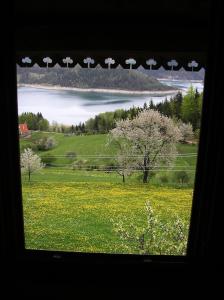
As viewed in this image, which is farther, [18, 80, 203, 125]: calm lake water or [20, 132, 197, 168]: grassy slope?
[20, 132, 197, 168]: grassy slope

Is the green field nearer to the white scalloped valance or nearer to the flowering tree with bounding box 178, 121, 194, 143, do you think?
the flowering tree with bounding box 178, 121, 194, 143

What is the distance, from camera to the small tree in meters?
6.73

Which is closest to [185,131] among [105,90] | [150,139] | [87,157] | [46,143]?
[150,139]

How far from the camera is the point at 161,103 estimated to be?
6.41 m

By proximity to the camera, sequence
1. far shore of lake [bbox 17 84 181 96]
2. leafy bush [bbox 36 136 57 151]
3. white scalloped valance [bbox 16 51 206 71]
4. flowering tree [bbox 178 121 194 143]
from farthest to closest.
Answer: leafy bush [bbox 36 136 57 151] < flowering tree [bbox 178 121 194 143] < far shore of lake [bbox 17 84 181 96] < white scalloped valance [bbox 16 51 206 71]

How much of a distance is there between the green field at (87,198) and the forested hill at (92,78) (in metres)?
1.29

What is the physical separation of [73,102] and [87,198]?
2085 millimetres

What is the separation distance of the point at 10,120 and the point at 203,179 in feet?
2.05

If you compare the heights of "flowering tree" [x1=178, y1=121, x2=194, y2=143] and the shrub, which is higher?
"flowering tree" [x1=178, y1=121, x2=194, y2=143]

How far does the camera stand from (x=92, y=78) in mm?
5648

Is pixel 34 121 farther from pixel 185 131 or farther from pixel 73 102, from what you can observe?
pixel 185 131

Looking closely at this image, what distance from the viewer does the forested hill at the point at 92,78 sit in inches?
218

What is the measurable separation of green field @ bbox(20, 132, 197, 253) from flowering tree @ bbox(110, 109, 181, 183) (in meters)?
0.19

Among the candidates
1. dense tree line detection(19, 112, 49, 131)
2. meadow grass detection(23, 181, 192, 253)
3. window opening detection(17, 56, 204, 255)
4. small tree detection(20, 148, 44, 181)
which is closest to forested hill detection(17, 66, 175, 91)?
window opening detection(17, 56, 204, 255)
